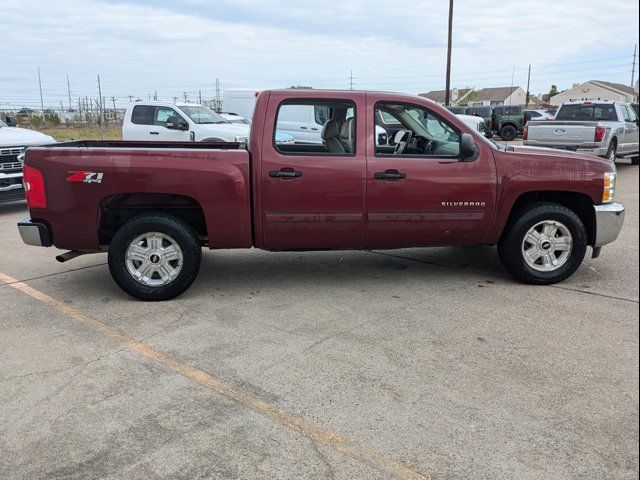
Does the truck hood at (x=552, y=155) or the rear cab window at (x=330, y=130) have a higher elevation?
the rear cab window at (x=330, y=130)

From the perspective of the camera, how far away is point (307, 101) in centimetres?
519

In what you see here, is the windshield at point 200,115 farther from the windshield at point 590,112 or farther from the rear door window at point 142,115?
the windshield at point 590,112

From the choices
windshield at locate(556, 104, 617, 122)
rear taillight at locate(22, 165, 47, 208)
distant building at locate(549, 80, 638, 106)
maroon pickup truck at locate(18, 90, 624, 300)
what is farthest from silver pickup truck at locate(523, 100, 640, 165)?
distant building at locate(549, 80, 638, 106)

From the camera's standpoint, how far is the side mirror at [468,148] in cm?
503

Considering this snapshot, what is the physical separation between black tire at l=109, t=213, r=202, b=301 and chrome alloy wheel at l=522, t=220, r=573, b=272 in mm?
3121

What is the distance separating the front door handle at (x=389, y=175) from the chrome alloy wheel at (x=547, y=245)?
140 cm

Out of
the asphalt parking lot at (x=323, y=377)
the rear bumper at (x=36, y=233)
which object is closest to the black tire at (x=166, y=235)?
the asphalt parking lot at (x=323, y=377)

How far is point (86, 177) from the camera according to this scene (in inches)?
188

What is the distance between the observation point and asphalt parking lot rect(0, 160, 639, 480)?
279 cm

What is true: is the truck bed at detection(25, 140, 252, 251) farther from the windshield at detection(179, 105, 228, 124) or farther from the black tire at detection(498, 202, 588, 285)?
the windshield at detection(179, 105, 228, 124)

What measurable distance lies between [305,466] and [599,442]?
1.52 m

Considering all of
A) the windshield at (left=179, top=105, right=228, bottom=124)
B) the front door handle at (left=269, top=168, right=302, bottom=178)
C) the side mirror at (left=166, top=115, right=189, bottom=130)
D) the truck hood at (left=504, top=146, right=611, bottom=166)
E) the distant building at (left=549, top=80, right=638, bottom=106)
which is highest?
the distant building at (left=549, top=80, right=638, bottom=106)

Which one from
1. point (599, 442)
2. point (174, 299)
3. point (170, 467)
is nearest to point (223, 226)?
point (174, 299)

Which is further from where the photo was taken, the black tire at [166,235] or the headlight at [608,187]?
the headlight at [608,187]
